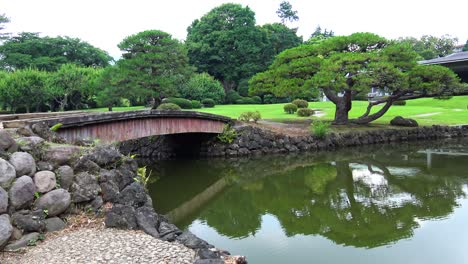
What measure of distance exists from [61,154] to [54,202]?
114cm

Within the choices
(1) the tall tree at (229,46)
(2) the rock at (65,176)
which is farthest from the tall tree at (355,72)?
(1) the tall tree at (229,46)

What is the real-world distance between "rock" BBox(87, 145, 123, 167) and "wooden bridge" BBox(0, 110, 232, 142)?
1646mm

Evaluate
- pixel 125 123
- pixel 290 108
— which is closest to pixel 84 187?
pixel 125 123

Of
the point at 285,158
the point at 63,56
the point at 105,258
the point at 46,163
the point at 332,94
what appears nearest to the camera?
the point at 105,258

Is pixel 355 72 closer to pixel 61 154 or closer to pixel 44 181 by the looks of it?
pixel 61 154

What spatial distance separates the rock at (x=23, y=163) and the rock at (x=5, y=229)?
35.5 inches

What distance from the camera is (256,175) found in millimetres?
16109

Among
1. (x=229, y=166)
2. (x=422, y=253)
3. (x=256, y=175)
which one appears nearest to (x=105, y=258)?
(x=422, y=253)

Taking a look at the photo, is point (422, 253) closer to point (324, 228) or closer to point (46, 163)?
point (324, 228)

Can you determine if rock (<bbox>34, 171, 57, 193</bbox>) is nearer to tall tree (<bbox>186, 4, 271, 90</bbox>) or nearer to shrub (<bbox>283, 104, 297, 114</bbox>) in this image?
shrub (<bbox>283, 104, 297, 114</bbox>)

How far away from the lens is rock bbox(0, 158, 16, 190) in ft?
21.4

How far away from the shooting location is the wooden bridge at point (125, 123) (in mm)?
10337

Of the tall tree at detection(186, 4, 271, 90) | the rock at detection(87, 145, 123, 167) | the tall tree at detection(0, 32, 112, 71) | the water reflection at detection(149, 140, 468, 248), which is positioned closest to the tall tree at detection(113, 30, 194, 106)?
the water reflection at detection(149, 140, 468, 248)

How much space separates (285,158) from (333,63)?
6959 millimetres
